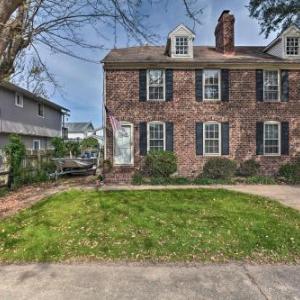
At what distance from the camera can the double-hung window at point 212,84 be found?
617 inches

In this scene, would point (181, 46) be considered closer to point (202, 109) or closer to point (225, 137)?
point (202, 109)

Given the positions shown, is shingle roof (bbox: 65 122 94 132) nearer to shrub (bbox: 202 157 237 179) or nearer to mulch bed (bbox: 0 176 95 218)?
shrub (bbox: 202 157 237 179)

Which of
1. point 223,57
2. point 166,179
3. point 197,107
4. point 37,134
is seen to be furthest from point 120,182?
point 37,134

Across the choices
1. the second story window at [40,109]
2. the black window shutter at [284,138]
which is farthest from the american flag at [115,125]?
the second story window at [40,109]

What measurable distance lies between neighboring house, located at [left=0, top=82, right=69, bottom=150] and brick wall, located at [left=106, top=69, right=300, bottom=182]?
8.05 meters

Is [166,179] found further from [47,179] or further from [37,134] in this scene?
[37,134]

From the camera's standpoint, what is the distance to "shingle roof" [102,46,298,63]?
608 inches

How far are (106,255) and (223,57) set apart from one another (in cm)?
1359

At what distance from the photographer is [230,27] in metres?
17.0

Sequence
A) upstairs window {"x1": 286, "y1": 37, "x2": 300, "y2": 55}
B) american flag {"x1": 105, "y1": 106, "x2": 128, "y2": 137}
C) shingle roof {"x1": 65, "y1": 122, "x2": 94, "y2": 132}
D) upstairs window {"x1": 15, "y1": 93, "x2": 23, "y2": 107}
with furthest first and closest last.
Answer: shingle roof {"x1": 65, "y1": 122, "x2": 94, "y2": 132}, upstairs window {"x1": 15, "y1": 93, "x2": 23, "y2": 107}, upstairs window {"x1": 286, "y1": 37, "x2": 300, "y2": 55}, american flag {"x1": 105, "y1": 106, "x2": 128, "y2": 137}

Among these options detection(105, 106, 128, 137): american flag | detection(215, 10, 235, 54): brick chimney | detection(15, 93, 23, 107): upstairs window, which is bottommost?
detection(105, 106, 128, 137): american flag

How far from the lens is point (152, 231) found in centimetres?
645

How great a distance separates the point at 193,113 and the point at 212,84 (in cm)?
177

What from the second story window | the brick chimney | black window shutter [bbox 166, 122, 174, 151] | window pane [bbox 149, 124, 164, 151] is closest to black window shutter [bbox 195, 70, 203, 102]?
black window shutter [bbox 166, 122, 174, 151]
